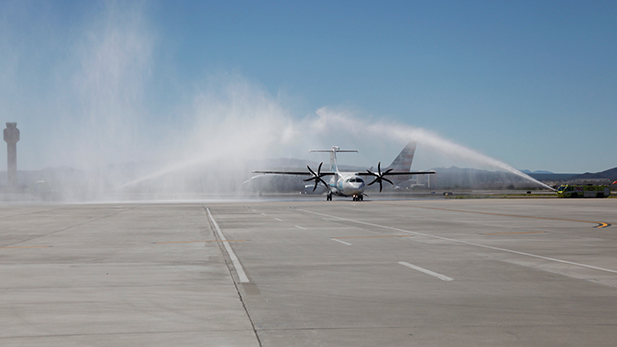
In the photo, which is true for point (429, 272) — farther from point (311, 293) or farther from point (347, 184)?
point (347, 184)

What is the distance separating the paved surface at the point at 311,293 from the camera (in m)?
5.89

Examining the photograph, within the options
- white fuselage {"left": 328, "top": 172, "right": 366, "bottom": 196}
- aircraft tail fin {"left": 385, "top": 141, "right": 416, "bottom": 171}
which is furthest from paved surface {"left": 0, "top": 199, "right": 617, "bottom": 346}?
Answer: aircraft tail fin {"left": 385, "top": 141, "right": 416, "bottom": 171}

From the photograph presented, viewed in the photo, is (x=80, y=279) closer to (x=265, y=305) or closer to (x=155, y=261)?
(x=155, y=261)

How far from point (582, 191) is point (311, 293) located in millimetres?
69364

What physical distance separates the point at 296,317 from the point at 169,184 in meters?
84.3

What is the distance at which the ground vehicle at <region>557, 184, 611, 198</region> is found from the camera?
6756 centimetres

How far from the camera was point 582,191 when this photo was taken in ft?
222

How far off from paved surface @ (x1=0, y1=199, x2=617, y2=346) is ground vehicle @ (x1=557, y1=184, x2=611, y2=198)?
5714 cm

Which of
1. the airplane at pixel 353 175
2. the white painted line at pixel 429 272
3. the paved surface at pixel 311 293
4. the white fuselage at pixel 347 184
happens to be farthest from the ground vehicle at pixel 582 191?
the white painted line at pixel 429 272

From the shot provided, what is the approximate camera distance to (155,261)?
12.0 m

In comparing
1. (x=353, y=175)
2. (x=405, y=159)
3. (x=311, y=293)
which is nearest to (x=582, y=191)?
(x=405, y=159)

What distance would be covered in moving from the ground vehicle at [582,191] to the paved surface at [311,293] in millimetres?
57144

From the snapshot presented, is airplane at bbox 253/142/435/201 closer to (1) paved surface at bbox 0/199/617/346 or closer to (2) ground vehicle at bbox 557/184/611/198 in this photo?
(2) ground vehicle at bbox 557/184/611/198

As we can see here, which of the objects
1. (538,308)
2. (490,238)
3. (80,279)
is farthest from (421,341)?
(490,238)
